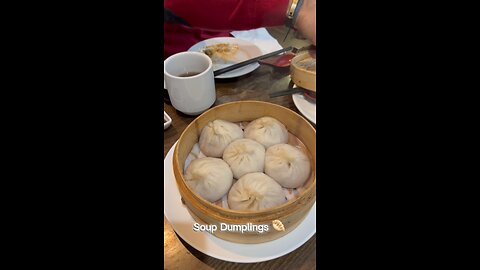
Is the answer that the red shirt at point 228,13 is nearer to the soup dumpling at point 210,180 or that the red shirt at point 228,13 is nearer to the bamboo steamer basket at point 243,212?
the bamboo steamer basket at point 243,212

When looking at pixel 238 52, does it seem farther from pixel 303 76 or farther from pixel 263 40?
pixel 303 76

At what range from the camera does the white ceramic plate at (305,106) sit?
0.88 m

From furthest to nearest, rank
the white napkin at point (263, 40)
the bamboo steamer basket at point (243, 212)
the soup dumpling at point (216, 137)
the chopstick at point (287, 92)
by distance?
the white napkin at point (263, 40)
the chopstick at point (287, 92)
the soup dumpling at point (216, 137)
the bamboo steamer basket at point (243, 212)

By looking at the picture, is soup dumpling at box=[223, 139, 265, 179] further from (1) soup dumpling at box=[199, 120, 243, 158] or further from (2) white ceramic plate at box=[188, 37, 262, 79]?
(2) white ceramic plate at box=[188, 37, 262, 79]

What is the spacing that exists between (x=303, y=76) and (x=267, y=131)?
0.86 feet

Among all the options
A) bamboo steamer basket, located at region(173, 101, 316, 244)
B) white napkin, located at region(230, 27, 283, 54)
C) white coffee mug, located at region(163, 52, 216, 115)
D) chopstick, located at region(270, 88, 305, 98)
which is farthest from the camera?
white napkin, located at region(230, 27, 283, 54)

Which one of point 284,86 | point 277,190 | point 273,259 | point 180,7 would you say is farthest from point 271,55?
point 273,259

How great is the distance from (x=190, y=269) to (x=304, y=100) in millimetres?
580

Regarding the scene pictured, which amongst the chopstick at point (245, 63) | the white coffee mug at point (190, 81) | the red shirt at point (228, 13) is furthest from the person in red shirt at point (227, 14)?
the white coffee mug at point (190, 81)

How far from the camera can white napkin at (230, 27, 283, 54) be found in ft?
3.76

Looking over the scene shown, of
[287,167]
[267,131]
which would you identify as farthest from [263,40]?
[287,167]

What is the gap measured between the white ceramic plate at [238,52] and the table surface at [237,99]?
0.02 m

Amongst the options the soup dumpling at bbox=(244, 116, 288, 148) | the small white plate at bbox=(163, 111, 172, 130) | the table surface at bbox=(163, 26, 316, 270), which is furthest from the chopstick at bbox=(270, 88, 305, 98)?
the small white plate at bbox=(163, 111, 172, 130)

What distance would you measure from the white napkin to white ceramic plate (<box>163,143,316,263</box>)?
704 millimetres
